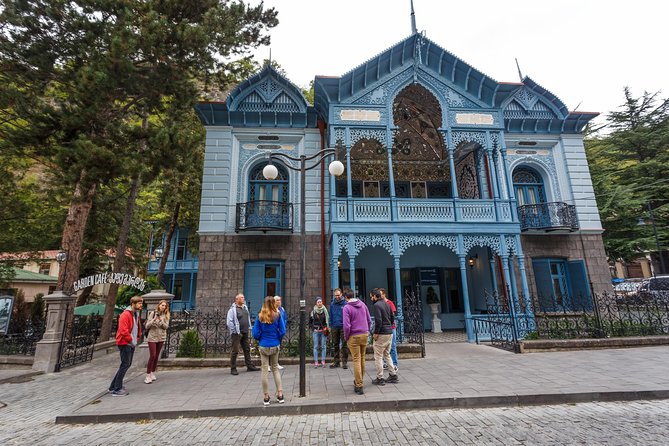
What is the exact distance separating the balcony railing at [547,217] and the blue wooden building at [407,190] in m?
0.07

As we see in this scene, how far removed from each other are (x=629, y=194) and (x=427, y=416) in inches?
948

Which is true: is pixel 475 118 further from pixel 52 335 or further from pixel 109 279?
pixel 52 335

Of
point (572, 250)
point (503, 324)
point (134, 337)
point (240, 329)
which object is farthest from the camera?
point (572, 250)

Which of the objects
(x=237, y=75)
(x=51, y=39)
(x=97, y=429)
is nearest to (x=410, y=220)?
(x=237, y=75)

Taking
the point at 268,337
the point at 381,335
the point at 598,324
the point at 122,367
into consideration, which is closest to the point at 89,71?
the point at 122,367

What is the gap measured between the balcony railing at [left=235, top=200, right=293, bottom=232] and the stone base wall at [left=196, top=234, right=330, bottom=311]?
61 centimetres

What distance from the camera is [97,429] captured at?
5.17 meters

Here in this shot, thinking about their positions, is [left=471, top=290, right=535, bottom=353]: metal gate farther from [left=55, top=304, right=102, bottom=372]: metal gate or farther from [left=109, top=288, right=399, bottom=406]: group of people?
[left=55, top=304, right=102, bottom=372]: metal gate

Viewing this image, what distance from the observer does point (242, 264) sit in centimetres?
1336

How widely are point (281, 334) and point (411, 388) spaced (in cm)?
292

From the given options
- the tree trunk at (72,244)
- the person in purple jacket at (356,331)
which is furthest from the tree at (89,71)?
the person in purple jacket at (356,331)

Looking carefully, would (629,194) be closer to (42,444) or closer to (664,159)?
(664,159)

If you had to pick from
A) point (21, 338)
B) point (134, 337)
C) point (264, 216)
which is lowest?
point (21, 338)

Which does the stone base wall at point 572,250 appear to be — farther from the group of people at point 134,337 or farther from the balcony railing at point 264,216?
the group of people at point 134,337
